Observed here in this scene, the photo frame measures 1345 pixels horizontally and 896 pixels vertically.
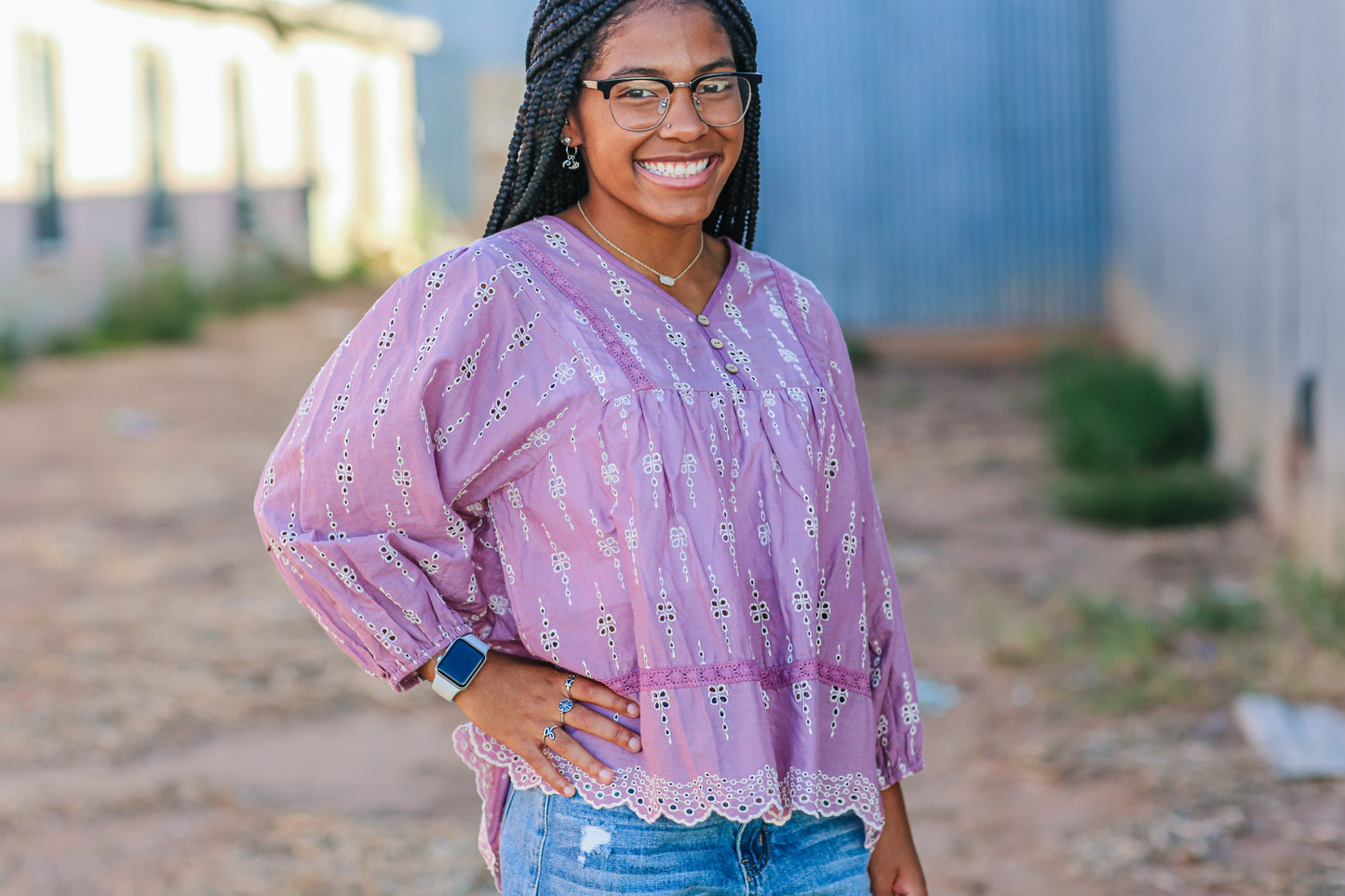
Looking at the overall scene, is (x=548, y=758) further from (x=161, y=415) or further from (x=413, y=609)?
(x=161, y=415)

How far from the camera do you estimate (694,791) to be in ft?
5.72

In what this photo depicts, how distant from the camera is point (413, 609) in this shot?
1.83 m

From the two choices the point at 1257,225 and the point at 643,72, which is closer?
the point at 643,72

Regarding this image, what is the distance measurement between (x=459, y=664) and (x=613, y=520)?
0.88ft

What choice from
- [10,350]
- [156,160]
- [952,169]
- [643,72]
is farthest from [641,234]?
[156,160]

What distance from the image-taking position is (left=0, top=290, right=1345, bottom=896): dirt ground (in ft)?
13.1

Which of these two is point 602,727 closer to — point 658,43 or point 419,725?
point 658,43

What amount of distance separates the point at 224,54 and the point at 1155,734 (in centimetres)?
1500

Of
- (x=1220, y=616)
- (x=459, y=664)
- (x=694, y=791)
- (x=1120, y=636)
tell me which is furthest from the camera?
(x=1220, y=616)

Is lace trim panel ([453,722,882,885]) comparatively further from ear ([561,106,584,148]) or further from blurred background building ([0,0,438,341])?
blurred background building ([0,0,438,341])

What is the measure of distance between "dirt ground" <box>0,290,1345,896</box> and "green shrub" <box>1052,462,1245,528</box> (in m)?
0.14

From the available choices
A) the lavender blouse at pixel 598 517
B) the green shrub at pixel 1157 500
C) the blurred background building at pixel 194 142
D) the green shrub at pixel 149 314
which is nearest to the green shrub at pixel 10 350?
the blurred background building at pixel 194 142

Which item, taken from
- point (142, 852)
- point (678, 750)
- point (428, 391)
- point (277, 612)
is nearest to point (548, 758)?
point (678, 750)

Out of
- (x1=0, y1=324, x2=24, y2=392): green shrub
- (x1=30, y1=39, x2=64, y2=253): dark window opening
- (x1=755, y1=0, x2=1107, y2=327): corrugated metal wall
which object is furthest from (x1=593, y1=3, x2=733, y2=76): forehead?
(x1=30, y1=39, x2=64, y2=253): dark window opening
